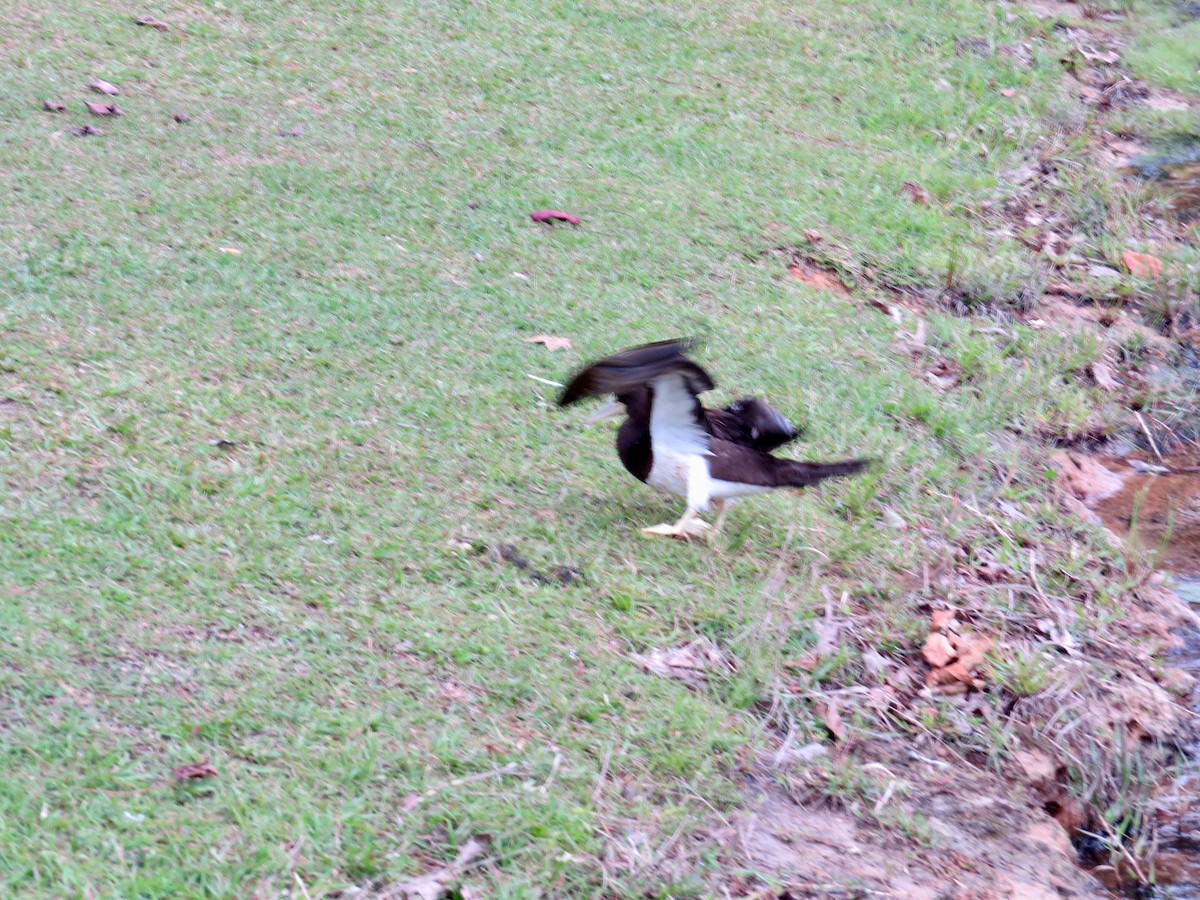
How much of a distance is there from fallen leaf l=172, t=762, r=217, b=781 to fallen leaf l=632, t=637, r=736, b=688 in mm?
1212

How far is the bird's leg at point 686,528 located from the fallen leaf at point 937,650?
781mm

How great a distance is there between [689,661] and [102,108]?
4.42 meters

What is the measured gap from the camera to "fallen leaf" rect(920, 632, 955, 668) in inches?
162

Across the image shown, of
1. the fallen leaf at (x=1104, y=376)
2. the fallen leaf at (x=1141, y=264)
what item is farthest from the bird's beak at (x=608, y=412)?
the fallen leaf at (x=1141, y=264)

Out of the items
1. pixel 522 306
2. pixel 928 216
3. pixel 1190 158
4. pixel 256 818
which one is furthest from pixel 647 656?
pixel 1190 158

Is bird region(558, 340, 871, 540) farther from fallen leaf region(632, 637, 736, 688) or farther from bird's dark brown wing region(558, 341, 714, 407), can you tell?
fallen leaf region(632, 637, 736, 688)

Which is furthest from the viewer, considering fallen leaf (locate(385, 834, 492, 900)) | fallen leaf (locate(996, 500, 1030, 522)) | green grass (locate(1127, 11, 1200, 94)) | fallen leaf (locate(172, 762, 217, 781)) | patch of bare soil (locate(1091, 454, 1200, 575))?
green grass (locate(1127, 11, 1200, 94))

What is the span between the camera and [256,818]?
117 inches

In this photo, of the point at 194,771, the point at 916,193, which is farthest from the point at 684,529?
the point at 916,193

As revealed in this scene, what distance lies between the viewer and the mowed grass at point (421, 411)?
3123 millimetres

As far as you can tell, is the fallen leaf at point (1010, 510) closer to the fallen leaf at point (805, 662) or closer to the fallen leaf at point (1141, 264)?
the fallen leaf at point (805, 662)

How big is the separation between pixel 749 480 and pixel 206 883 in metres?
2.08

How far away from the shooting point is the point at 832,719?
3775 mm

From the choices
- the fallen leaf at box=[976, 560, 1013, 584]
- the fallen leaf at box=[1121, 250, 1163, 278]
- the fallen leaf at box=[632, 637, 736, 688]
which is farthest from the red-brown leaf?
the fallen leaf at box=[1121, 250, 1163, 278]
